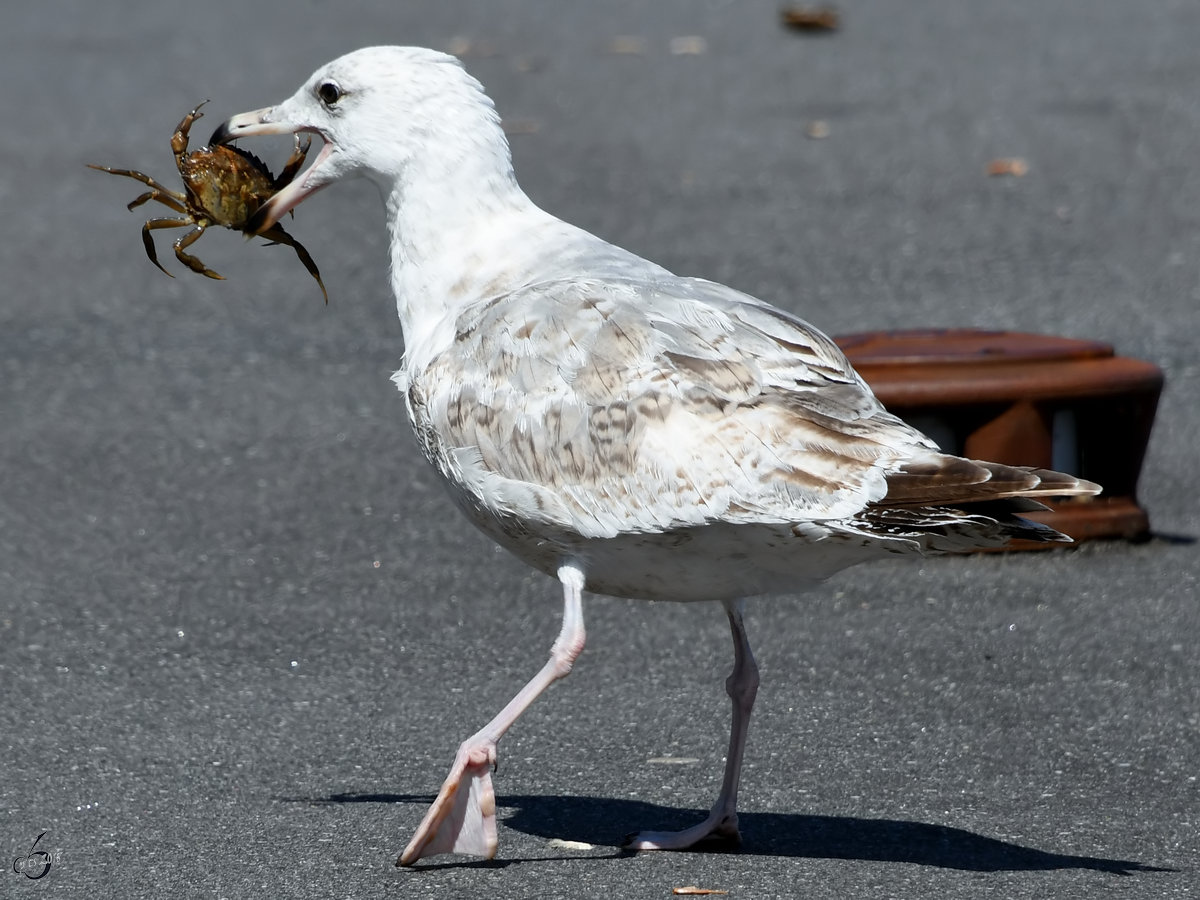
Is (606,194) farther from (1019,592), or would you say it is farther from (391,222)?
(391,222)

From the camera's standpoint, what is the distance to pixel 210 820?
4941 millimetres

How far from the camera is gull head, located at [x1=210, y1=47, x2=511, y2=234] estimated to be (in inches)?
205

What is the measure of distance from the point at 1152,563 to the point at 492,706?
109 inches

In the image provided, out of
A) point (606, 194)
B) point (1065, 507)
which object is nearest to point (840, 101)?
point (606, 194)

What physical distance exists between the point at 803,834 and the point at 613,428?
1.20 m

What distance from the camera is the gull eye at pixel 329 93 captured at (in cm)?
528

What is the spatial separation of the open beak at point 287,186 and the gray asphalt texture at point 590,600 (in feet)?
4.96

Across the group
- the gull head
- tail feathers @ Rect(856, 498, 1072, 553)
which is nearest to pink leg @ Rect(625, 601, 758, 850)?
tail feathers @ Rect(856, 498, 1072, 553)

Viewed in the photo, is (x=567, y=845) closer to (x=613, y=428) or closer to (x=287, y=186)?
(x=613, y=428)

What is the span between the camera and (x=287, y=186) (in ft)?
17.9

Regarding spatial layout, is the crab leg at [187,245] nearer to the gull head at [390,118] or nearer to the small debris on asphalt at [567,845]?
the gull head at [390,118]

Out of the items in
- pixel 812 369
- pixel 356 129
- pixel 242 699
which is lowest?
pixel 242 699

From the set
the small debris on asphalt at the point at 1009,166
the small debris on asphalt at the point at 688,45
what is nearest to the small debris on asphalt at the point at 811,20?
the small debris on asphalt at the point at 688,45

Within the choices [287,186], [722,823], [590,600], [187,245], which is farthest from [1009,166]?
[722,823]
